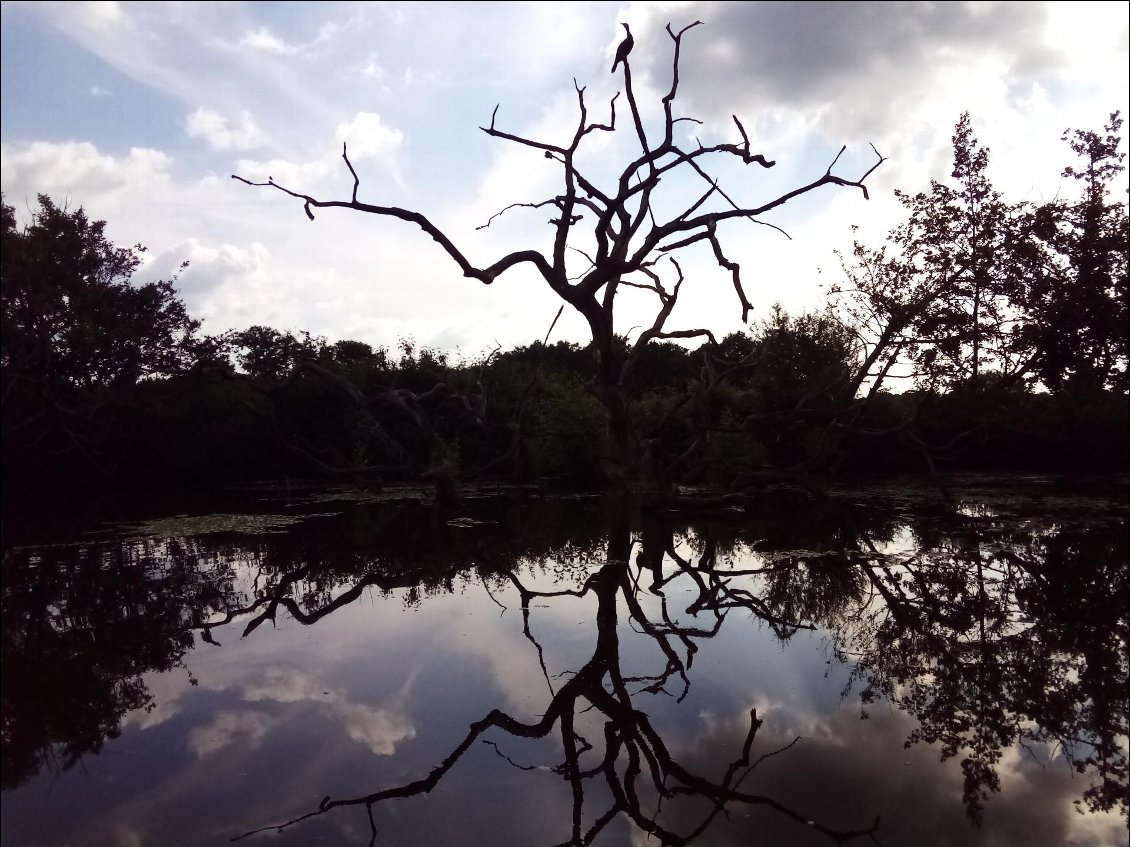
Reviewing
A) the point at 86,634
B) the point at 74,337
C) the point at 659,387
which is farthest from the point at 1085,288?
the point at 74,337

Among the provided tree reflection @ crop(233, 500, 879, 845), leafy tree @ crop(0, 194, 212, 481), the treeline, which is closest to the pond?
tree reflection @ crop(233, 500, 879, 845)

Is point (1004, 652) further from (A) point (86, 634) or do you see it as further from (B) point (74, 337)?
(B) point (74, 337)

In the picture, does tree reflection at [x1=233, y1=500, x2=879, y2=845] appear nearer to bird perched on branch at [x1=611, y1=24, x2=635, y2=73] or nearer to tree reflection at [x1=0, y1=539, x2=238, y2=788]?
tree reflection at [x1=0, y1=539, x2=238, y2=788]

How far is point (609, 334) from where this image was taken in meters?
11.1

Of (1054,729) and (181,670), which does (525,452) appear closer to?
(181,670)

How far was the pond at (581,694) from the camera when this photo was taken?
2.80m

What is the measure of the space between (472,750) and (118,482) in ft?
67.2

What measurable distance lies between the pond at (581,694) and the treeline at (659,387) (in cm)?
550

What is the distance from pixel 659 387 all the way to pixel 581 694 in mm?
14092

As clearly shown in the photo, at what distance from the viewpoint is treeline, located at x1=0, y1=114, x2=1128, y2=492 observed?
13039 millimetres

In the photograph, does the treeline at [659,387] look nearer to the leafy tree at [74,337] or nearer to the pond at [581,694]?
the leafy tree at [74,337]

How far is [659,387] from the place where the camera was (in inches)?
700

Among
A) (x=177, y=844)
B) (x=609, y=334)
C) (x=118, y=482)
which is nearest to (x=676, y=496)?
(x=609, y=334)

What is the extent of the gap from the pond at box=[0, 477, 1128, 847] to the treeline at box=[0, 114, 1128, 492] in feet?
18.0
